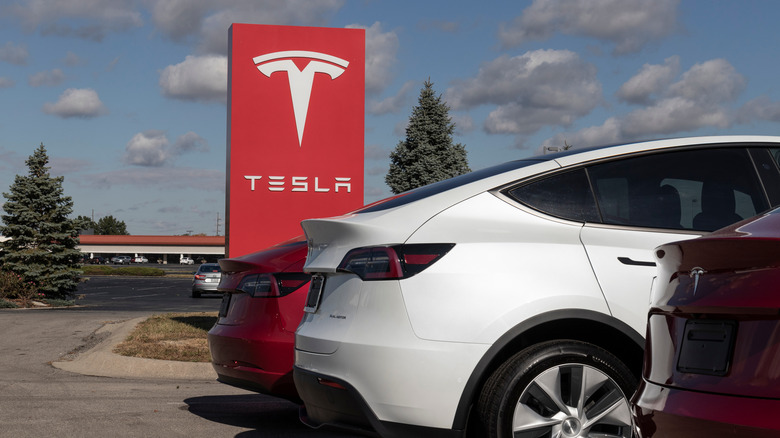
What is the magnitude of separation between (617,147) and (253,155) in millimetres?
11163

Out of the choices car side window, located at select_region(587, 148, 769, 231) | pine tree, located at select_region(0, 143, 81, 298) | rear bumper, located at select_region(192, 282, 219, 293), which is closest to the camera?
car side window, located at select_region(587, 148, 769, 231)

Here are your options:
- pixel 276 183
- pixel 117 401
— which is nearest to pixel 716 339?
pixel 117 401

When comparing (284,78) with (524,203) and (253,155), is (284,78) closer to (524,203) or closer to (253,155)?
(253,155)

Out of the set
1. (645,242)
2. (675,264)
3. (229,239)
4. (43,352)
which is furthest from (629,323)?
(229,239)

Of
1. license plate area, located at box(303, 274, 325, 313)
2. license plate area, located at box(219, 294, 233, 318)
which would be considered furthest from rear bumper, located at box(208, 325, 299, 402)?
license plate area, located at box(303, 274, 325, 313)

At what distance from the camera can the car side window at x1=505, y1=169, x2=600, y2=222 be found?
407 centimetres

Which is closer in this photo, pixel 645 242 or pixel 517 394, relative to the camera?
pixel 517 394

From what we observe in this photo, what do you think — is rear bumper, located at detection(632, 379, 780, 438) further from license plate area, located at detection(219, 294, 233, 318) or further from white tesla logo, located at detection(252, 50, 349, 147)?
white tesla logo, located at detection(252, 50, 349, 147)

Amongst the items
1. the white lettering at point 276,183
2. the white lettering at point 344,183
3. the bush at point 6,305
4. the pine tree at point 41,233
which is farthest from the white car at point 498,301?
the pine tree at point 41,233

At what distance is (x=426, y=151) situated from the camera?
43.9 meters

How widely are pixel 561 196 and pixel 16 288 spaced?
84.1 ft

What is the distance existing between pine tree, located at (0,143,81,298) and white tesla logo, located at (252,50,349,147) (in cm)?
1627

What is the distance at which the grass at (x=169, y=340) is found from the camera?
10078 mm

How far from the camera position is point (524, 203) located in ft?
13.4
